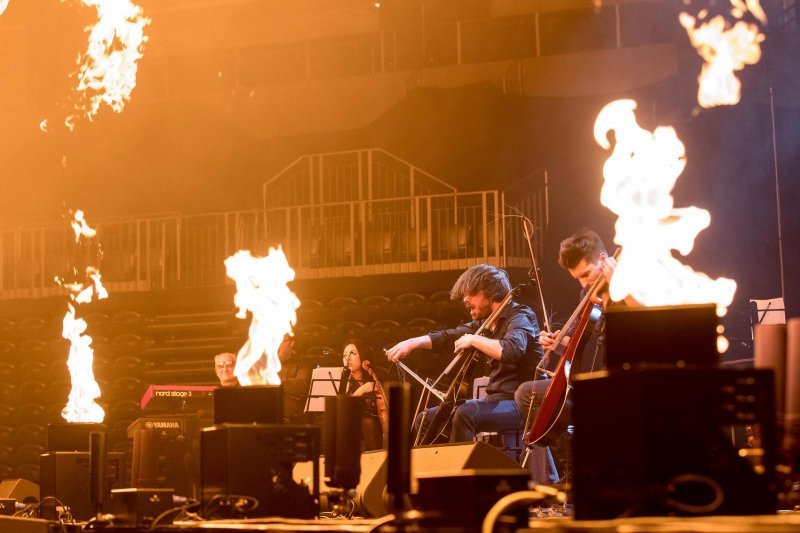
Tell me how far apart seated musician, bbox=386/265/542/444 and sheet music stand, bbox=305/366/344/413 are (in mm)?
1913

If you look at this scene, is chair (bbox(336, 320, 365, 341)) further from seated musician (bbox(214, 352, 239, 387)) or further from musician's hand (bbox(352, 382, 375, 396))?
musician's hand (bbox(352, 382, 375, 396))

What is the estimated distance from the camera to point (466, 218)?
49.3 ft

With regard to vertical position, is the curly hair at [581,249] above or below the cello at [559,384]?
above

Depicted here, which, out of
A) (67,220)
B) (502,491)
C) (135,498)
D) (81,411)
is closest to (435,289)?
(81,411)

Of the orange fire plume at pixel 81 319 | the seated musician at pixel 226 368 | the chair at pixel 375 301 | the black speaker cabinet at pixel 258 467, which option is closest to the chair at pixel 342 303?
the chair at pixel 375 301

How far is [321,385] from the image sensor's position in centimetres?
1024

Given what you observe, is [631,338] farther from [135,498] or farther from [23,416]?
[23,416]

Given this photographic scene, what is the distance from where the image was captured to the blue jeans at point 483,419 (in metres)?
7.56

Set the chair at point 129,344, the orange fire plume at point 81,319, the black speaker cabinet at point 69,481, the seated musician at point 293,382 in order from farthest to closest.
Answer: the chair at point 129,344
the orange fire plume at point 81,319
the seated musician at point 293,382
the black speaker cabinet at point 69,481

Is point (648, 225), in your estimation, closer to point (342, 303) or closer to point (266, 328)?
point (266, 328)

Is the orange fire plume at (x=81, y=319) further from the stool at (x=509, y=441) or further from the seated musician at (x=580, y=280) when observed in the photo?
the seated musician at (x=580, y=280)

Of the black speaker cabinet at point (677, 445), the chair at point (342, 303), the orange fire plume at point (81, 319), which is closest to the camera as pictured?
the black speaker cabinet at point (677, 445)

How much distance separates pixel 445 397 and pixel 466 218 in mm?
7176

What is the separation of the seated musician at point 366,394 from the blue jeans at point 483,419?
99.1 inches
